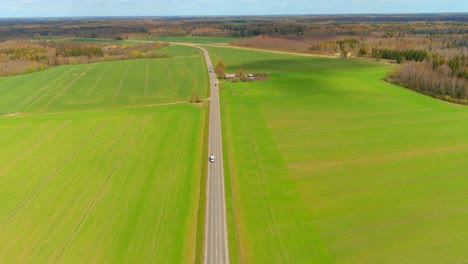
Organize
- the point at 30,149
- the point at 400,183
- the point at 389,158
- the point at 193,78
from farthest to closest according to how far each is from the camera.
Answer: the point at 193,78, the point at 30,149, the point at 389,158, the point at 400,183

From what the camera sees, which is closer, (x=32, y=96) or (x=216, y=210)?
(x=216, y=210)

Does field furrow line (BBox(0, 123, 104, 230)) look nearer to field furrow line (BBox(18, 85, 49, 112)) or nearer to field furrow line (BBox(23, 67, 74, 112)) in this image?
field furrow line (BBox(23, 67, 74, 112))

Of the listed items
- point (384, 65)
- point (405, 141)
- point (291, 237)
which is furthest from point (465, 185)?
point (384, 65)

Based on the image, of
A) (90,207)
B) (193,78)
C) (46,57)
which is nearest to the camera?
(90,207)

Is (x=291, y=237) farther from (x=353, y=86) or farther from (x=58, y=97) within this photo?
(x=58, y=97)

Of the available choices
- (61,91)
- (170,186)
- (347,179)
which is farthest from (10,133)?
(347,179)

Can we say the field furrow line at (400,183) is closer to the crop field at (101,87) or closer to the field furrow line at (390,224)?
the field furrow line at (390,224)

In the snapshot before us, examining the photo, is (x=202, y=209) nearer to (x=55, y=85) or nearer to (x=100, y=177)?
(x=100, y=177)

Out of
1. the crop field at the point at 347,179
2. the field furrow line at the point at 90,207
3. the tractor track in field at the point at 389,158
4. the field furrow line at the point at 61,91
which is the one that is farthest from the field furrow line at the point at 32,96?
the tractor track in field at the point at 389,158
